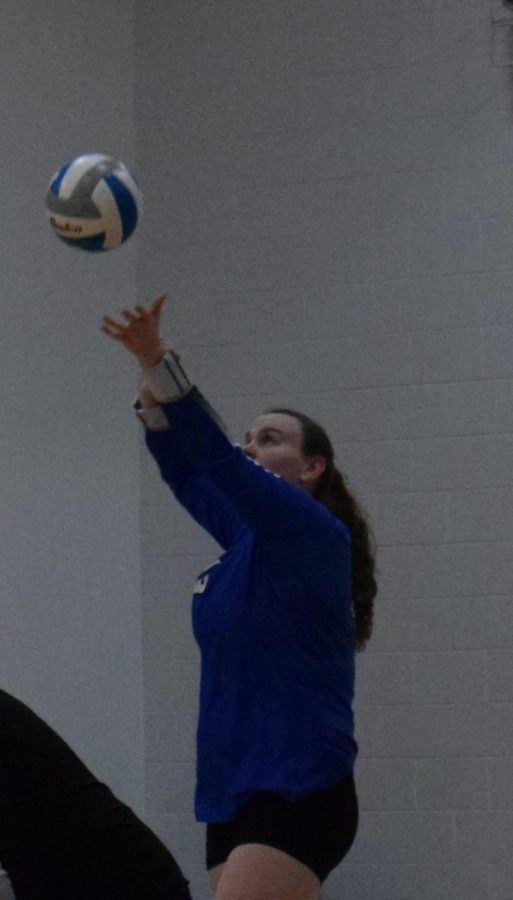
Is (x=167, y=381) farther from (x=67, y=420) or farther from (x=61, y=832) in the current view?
(x=67, y=420)

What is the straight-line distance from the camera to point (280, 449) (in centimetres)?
425

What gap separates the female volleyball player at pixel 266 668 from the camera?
3654mm

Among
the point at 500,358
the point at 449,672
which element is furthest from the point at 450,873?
the point at 500,358

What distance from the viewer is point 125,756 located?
631 cm

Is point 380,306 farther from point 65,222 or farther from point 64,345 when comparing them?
point 65,222

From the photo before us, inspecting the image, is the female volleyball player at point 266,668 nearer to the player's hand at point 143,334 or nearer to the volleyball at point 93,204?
the player's hand at point 143,334

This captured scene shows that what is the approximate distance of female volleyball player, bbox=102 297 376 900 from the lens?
3.65m

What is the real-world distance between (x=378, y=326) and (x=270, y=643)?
8.38 ft

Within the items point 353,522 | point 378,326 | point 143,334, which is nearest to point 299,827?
point 353,522

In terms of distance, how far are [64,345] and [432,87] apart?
1.82 metres

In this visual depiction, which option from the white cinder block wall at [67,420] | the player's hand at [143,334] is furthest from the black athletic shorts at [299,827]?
the white cinder block wall at [67,420]

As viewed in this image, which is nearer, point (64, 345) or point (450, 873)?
point (450, 873)

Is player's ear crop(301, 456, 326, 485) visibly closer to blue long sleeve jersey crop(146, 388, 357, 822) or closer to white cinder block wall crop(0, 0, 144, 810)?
blue long sleeve jersey crop(146, 388, 357, 822)

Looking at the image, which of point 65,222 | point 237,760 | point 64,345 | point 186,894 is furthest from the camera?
point 64,345
